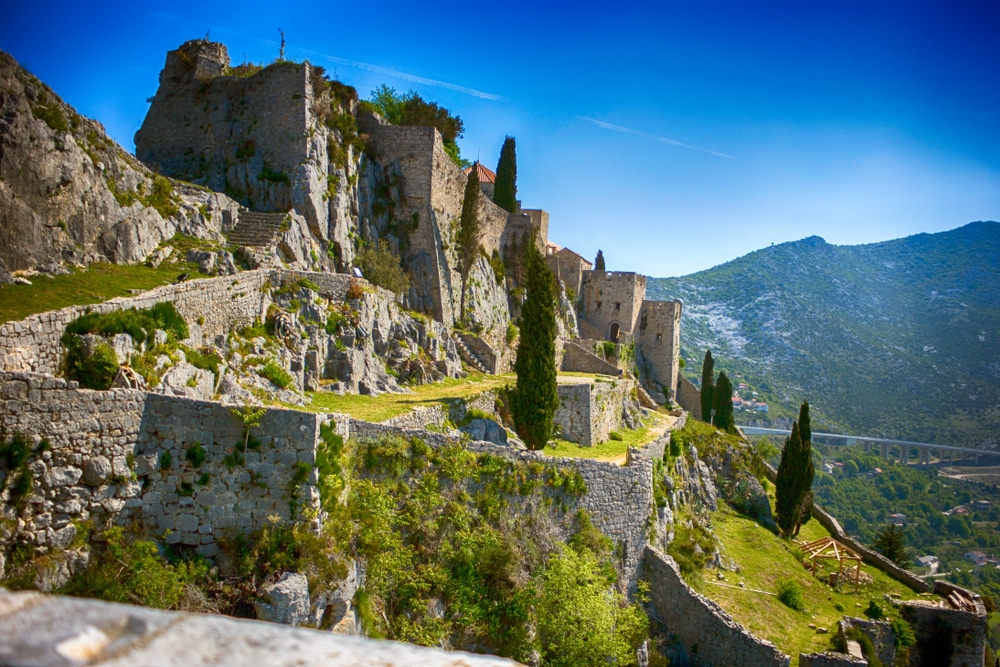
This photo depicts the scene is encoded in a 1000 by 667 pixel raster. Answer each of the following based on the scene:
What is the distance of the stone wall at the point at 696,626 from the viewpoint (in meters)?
17.8

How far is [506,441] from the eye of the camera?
75.9ft

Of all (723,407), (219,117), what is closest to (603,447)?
(219,117)

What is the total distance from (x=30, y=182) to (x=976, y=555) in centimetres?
9280

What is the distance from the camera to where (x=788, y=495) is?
35312mm

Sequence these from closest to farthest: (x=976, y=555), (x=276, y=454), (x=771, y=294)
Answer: (x=276, y=454), (x=976, y=555), (x=771, y=294)

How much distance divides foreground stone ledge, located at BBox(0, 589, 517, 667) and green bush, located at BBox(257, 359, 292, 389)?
1671 centimetres

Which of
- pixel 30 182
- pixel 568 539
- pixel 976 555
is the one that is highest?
pixel 30 182

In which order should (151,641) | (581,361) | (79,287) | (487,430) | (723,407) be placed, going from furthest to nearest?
(723,407)
(581,361)
(487,430)
(79,287)
(151,641)

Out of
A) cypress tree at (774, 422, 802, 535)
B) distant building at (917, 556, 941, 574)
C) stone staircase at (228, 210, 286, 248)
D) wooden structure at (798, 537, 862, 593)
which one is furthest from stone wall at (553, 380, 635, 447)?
distant building at (917, 556, 941, 574)

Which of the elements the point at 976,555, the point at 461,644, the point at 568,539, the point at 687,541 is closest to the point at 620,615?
the point at 568,539

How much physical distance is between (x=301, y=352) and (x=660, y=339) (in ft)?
133

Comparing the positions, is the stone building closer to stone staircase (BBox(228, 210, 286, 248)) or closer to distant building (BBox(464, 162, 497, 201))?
distant building (BBox(464, 162, 497, 201))

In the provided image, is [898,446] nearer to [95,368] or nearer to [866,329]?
[866,329]

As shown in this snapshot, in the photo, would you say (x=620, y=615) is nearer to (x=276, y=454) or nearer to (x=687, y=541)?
(x=687, y=541)
